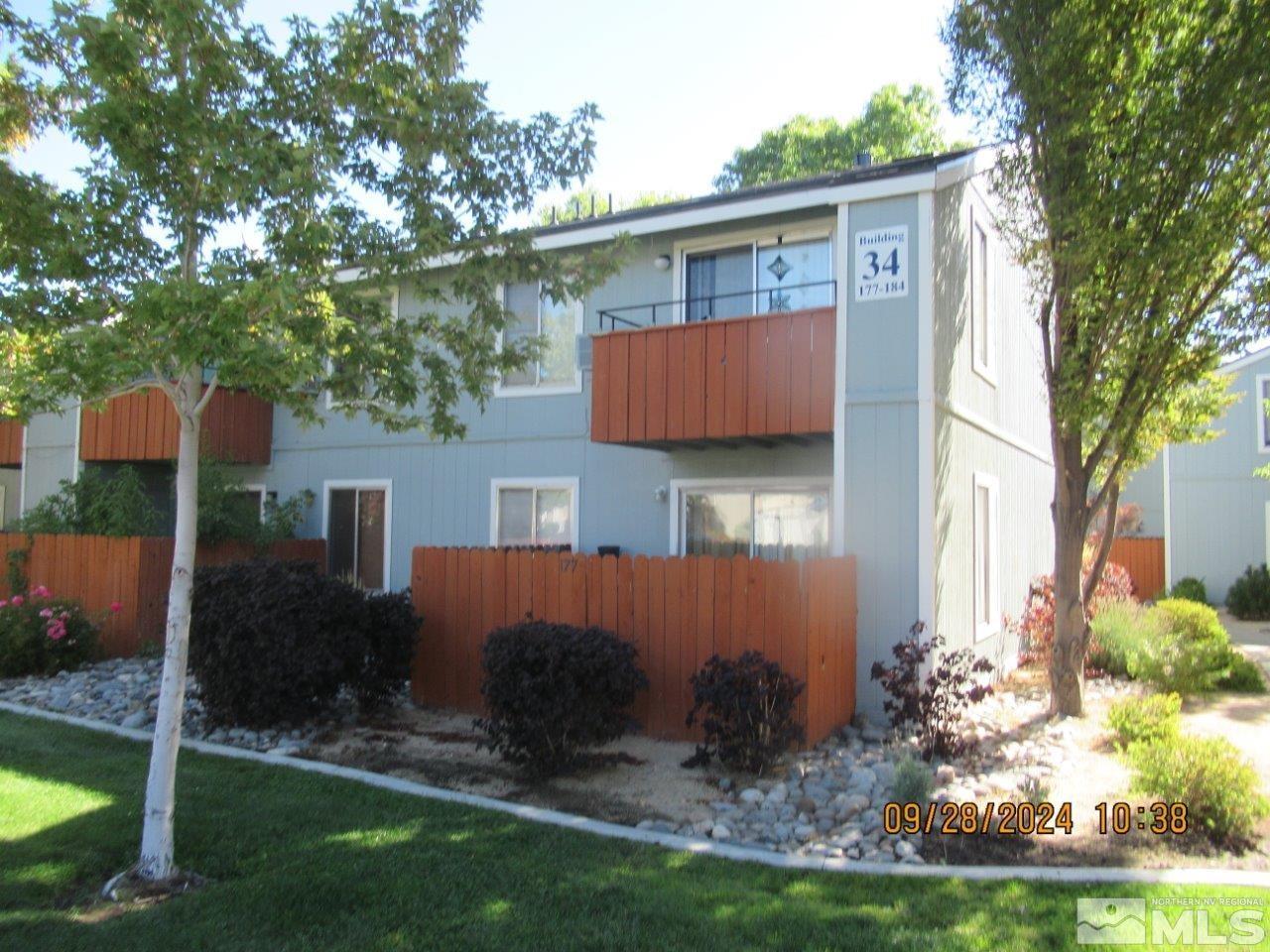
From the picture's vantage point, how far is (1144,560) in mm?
22109

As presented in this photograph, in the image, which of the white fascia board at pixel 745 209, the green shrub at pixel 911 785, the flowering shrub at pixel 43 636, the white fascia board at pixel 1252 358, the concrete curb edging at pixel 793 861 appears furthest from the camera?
the white fascia board at pixel 1252 358

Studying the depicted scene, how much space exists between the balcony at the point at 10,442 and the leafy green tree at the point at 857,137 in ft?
73.2

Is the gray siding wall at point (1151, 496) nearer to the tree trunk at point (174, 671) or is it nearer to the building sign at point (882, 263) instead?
the building sign at point (882, 263)

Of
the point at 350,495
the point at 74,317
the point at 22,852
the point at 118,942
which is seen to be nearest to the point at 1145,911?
the point at 118,942

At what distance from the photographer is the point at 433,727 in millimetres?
8805

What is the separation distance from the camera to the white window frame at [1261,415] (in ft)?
68.9

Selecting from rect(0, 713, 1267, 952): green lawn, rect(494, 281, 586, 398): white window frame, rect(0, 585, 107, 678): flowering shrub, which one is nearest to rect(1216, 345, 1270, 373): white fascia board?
rect(494, 281, 586, 398): white window frame

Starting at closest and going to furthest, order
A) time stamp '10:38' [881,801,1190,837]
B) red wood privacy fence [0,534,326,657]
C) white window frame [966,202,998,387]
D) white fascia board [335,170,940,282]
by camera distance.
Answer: time stamp '10:38' [881,801,1190,837] → white fascia board [335,170,940,282] → white window frame [966,202,998,387] → red wood privacy fence [0,534,326,657]

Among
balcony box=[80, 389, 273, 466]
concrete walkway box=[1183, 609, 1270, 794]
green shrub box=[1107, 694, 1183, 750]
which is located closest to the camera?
green shrub box=[1107, 694, 1183, 750]

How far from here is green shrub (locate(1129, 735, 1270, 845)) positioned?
5.75 m

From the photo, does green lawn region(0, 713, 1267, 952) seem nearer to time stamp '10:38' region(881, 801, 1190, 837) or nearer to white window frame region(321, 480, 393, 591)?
time stamp '10:38' region(881, 801, 1190, 837)

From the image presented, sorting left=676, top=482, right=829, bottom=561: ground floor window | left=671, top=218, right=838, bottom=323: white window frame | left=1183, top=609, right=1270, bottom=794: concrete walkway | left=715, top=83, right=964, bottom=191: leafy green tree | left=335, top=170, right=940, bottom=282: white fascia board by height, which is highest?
left=715, top=83, right=964, bottom=191: leafy green tree

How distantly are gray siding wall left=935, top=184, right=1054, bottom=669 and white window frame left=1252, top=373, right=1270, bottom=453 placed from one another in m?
7.93

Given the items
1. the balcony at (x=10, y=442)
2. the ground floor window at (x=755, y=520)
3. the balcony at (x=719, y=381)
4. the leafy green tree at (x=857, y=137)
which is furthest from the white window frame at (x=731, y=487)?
the leafy green tree at (x=857, y=137)
